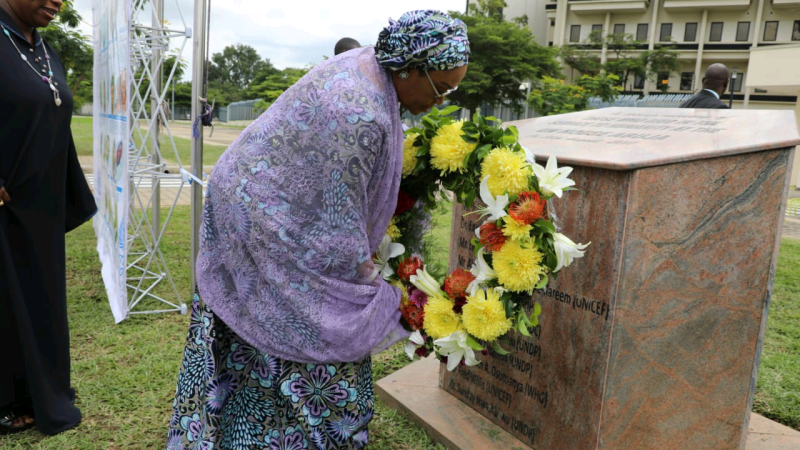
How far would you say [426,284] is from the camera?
197 centimetres

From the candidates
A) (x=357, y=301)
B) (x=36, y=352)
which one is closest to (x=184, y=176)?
(x=36, y=352)

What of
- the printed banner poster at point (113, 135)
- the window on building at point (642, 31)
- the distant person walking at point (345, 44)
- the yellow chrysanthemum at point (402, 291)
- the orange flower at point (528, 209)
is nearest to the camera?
the orange flower at point (528, 209)

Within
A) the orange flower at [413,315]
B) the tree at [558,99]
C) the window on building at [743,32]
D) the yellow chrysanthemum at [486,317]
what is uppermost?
the window on building at [743,32]

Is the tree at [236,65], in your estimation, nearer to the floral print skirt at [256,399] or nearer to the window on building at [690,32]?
the window on building at [690,32]

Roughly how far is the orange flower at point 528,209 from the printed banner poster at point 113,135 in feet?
8.67

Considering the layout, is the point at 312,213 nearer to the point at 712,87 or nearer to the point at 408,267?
the point at 408,267

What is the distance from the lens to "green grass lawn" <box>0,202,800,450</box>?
101 inches

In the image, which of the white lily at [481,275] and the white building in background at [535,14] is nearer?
the white lily at [481,275]

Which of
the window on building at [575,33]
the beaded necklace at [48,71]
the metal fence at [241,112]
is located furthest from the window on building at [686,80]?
the beaded necklace at [48,71]

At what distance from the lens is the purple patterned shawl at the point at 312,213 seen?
1650 millimetres

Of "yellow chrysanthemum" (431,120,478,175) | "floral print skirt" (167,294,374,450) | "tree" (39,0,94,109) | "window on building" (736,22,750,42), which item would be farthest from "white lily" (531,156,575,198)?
"window on building" (736,22,750,42)

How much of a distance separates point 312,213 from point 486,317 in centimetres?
62

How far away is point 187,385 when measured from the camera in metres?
1.97

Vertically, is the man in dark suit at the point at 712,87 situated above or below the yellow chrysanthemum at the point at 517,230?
above
